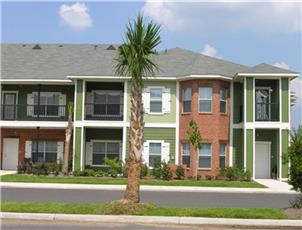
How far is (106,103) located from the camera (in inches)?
1313

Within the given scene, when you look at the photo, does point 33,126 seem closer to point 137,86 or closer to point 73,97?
point 73,97

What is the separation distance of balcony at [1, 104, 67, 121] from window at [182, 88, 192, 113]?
8.08 meters

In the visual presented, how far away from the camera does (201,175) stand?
30.4 meters

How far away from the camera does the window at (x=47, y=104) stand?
1347 inches

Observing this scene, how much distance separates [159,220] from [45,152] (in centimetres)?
2253

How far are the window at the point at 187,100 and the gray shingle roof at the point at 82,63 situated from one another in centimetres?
109

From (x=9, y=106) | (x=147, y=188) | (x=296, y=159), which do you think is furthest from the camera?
(x=9, y=106)

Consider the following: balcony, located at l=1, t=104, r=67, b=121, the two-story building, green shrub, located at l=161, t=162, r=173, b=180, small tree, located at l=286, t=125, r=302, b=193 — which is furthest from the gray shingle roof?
small tree, located at l=286, t=125, r=302, b=193

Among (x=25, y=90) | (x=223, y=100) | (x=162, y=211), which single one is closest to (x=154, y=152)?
(x=223, y=100)

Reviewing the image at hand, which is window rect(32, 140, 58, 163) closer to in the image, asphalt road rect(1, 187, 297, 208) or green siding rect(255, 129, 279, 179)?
asphalt road rect(1, 187, 297, 208)

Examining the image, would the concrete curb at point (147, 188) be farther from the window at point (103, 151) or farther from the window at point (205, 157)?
the window at point (103, 151)

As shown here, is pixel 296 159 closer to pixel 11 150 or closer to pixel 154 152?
pixel 154 152

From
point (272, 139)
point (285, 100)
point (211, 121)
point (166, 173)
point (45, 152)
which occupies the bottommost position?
point (166, 173)

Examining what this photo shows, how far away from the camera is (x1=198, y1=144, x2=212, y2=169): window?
30594 millimetres
